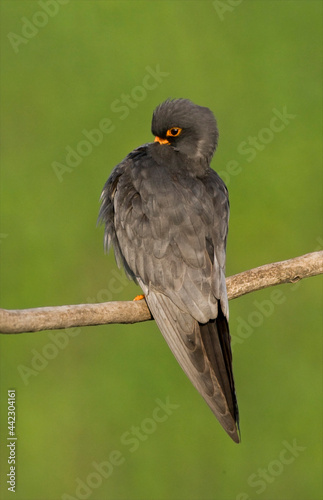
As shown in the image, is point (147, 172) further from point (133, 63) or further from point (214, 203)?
point (133, 63)

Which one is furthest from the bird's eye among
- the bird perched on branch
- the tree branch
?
the tree branch

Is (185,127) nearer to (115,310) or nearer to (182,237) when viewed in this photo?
(182,237)

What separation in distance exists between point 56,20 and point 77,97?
112 cm

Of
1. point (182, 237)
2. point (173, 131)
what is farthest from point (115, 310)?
point (173, 131)

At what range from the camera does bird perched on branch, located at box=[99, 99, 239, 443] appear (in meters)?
6.35

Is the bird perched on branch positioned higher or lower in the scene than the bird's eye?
lower

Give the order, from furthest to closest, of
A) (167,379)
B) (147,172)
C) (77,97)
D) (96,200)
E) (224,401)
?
(77,97) → (96,200) → (167,379) → (147,172) → (224,401)

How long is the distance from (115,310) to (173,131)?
1455 mm

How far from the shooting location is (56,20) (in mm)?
→ 11977

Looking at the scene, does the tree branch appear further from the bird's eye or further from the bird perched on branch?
the bird's eye

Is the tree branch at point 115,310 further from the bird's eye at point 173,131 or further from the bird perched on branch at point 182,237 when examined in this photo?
the bird's eye at point 173,131

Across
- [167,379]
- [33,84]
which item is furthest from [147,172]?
[33,84]

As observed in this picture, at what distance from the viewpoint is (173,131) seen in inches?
276

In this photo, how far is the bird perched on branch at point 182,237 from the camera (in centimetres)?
635
